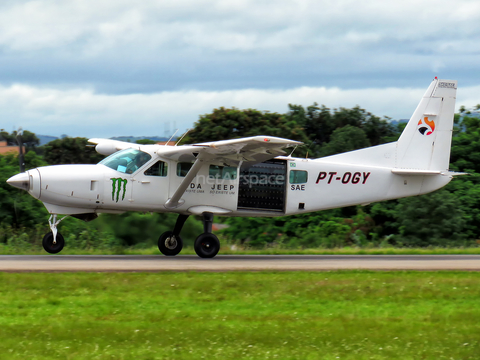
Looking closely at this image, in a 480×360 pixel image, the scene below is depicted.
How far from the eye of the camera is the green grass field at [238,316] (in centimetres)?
687

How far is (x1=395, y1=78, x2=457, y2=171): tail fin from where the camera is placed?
17281mm

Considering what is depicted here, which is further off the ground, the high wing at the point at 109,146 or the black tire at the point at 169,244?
the high wing at the point at 109,146

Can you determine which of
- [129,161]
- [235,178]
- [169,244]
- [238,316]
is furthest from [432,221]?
[238,316]

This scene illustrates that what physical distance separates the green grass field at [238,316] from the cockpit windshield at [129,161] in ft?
13.6

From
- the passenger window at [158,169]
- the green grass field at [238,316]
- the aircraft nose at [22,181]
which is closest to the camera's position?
the green grass field at [238,316]

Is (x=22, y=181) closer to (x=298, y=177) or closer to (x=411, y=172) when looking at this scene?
(x=298, y=177)

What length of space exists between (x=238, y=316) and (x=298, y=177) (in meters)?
8.09

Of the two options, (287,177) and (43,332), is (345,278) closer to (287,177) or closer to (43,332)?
(287,177)

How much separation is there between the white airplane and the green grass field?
370 cm

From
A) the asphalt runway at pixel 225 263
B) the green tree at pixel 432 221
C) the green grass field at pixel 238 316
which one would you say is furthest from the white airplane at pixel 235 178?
the green tree at pixel 432 221

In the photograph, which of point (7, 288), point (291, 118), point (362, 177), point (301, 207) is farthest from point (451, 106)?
point (291, 118)

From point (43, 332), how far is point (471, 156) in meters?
25.5

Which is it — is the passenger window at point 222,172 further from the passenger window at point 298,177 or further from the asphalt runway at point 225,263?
the asphalt runway at point 225,263

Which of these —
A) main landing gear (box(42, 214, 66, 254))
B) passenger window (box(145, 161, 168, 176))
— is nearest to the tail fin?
passenger window (box(145, 161, 168, 176))
